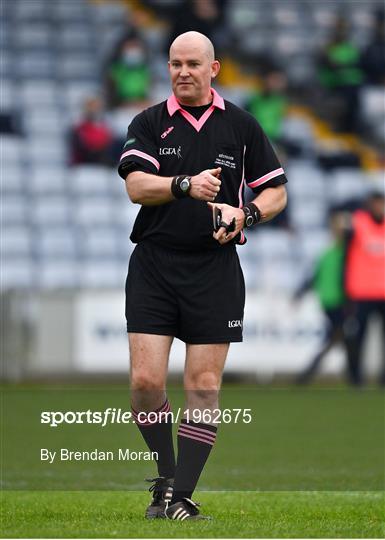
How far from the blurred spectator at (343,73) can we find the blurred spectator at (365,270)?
573 cm

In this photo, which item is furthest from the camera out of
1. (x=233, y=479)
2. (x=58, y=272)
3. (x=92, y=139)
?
(x=92, y=139)

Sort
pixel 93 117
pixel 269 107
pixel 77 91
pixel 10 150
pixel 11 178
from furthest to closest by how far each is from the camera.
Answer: pixel 77 91
pixel 10 150
pixel 269 107
pixel 11 178
pixel 93 117

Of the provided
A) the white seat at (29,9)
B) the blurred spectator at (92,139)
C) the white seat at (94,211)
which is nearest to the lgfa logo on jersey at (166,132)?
the blurred spectator at (92,139)

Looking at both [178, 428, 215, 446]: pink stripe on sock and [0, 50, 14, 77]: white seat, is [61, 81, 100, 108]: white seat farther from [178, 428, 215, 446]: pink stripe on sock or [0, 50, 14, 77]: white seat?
[178, 428, 215, 446]: pink stripe on sock

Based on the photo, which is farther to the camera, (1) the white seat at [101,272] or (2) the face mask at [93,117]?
(2) the face mask at [93,117]

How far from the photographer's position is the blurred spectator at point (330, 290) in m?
17.0

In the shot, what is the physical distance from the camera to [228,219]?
6.11 metres

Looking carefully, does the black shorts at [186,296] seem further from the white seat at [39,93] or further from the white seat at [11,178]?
the white seat at [39,93]

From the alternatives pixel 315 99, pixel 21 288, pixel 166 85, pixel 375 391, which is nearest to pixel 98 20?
pixel 166 85

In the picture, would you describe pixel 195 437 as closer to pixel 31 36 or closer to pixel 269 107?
pixel 269 107

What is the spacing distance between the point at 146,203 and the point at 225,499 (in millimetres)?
1842

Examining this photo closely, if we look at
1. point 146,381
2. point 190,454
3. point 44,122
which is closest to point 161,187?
point 146,381

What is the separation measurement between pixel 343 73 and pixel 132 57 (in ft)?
11.4

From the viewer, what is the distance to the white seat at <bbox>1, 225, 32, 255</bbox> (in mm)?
19750
